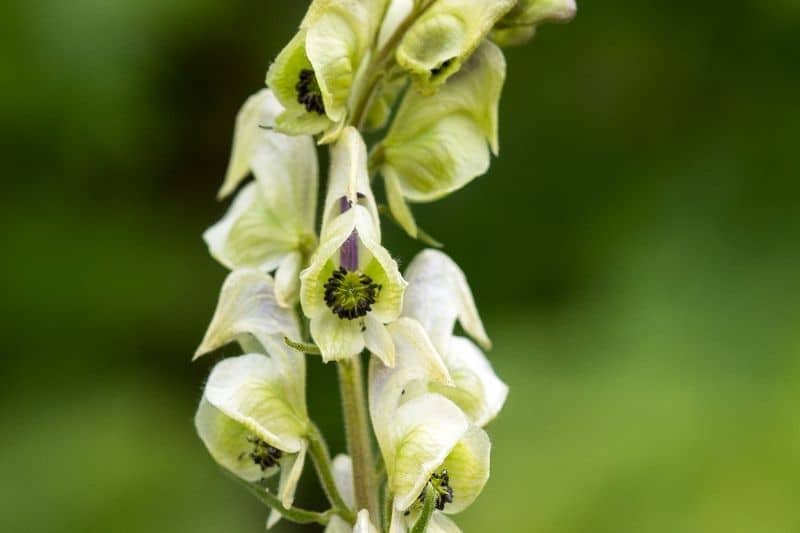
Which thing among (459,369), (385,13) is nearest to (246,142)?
(385,13)

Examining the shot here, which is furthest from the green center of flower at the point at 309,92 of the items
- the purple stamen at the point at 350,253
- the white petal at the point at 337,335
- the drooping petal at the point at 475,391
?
the drooping petal at the point at 475,391

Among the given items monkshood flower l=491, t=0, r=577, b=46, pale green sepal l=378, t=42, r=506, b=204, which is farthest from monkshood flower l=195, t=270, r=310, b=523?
monkshood flower l=491, t=0, r=577, b=46

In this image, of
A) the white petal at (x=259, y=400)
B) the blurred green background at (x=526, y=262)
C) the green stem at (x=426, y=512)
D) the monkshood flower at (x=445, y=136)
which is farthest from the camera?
the blurred green background at (x=526, y=262)

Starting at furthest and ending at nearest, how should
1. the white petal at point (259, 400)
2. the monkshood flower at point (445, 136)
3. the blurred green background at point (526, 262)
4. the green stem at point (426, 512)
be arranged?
the blurred green background at point (526, 262) → the monkshood flower at point (445, 136) → the white petal at point (259, 400) → the green stem at point (426, 512)

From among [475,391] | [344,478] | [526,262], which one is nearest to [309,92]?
[475,391]

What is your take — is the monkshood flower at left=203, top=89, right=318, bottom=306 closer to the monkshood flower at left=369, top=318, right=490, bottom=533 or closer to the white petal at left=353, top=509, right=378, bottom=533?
the monkshood flower at left=369, top=318, right=490, bottom=533

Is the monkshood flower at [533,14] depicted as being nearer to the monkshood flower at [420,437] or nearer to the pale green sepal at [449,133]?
the pale green sepal at [449,133]

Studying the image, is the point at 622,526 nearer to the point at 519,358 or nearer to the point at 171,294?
the point at 519,358

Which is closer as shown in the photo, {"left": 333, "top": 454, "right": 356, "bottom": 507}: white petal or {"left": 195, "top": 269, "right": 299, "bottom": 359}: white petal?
{"left": 195, "top": 269, "right": 299, "bottom": 359}: white petal
